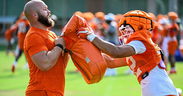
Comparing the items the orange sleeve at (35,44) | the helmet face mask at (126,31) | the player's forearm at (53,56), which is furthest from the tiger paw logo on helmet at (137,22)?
the orange sleeve at (35,44)

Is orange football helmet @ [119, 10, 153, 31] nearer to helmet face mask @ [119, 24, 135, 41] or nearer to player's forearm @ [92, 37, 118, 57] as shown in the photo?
helmet face mask @ [119, 24, 135, 41]

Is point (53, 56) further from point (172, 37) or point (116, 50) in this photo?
point (172, 37)

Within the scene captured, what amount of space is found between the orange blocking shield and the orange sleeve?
0.30 m

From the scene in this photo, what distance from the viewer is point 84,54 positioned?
5.32m

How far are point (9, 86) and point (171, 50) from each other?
6.82 m

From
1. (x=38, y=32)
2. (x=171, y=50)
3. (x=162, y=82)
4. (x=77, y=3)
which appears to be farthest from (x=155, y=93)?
(x=77, y=3)

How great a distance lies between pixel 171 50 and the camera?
56.4 feet

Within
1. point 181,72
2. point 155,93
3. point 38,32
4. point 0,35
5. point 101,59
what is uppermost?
point 38,32

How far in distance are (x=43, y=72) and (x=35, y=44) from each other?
1.18 ft

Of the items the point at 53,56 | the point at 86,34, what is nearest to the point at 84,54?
the point at 86,34

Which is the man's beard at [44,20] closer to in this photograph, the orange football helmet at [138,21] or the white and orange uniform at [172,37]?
the orange football helmet at [138,21]

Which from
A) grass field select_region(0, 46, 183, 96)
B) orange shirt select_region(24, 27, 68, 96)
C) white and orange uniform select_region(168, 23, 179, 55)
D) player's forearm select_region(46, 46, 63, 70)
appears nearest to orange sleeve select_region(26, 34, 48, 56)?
orange shirt select_region(24, 27, 68, 96)

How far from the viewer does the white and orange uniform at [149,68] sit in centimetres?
526

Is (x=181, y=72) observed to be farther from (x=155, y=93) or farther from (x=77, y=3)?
(x=77, y=3)
